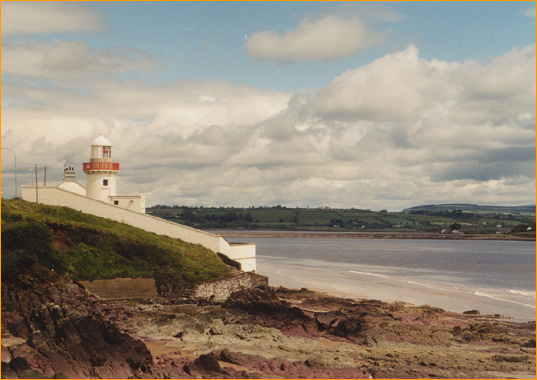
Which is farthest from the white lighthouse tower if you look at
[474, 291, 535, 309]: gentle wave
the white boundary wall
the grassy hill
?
[474, 291, 535, 309]: gentle wave

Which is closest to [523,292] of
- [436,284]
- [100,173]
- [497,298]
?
[497,298]

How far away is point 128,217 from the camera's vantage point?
43.2 metres

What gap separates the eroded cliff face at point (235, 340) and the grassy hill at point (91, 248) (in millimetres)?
2797

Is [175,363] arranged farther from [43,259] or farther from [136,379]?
[43,259]

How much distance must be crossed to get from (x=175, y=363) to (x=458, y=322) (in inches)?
674

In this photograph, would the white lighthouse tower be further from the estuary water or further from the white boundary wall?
the estuary water

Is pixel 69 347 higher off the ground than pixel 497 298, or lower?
higher

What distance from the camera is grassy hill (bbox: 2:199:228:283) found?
32781 millimetres

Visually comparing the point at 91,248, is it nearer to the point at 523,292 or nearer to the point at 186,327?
the point at 186,327

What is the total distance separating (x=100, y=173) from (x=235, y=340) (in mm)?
28847

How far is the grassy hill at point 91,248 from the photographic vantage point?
108 feet

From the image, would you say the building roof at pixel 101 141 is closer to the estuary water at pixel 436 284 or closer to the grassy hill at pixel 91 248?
the grassy hill at pixel 91 248

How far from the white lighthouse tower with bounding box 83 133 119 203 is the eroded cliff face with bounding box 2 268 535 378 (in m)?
18.1

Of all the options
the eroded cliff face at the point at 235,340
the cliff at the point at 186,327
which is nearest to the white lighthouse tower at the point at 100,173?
the cliff at the point at 186,327
